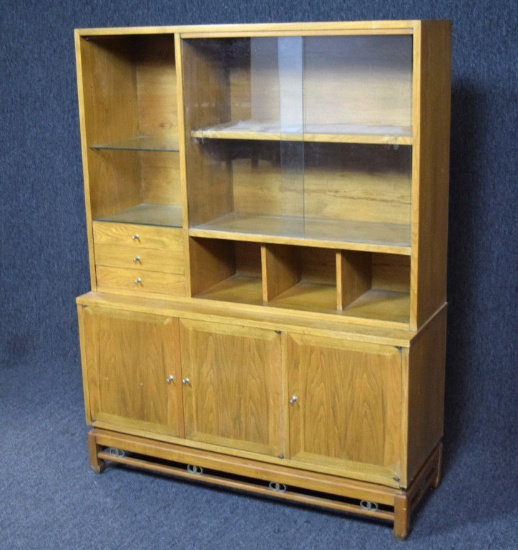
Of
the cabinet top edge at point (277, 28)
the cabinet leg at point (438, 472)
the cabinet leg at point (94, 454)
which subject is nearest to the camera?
A: the cabinet top edge at point (277, 28)

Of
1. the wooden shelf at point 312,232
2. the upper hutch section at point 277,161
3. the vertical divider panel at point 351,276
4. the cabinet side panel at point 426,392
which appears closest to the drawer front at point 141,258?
the upper hutch section at point 277,161

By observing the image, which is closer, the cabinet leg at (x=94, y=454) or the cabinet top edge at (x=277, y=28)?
the cabinet top edge at (x=277, y=28)

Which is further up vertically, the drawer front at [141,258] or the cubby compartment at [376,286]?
the drawer front at [141,258]

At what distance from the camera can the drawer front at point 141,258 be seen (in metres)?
2.61

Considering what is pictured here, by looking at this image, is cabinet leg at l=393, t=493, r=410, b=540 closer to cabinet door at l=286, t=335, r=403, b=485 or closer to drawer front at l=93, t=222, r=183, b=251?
cabinet door at l=286, t=335, r=403, b=485

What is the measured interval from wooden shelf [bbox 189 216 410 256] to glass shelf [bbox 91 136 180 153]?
0.80 ft

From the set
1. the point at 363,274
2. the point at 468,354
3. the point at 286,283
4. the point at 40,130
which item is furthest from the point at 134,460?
the point at 40,130

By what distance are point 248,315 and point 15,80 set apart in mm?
1440

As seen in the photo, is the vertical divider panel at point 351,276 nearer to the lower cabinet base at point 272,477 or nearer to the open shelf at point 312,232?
the open shelf at point 312,232

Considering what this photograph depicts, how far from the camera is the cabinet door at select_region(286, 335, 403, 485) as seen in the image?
2.33m

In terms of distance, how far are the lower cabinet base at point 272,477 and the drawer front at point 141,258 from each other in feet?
1.65

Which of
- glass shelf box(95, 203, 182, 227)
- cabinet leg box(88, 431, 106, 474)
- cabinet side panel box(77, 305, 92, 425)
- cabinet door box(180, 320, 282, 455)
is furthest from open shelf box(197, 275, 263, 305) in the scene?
cabinet leg box(88, 431, 106, 474)

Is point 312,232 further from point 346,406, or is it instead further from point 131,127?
point 131,127

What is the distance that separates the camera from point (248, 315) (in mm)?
2494
